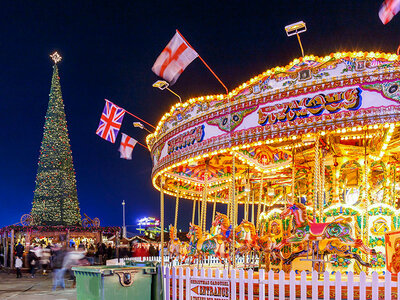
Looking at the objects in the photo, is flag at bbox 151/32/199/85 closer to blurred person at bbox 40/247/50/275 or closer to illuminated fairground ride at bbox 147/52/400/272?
illuminated fairground ride at bbox 147/52/400/272

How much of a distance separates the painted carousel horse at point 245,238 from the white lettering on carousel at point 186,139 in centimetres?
231

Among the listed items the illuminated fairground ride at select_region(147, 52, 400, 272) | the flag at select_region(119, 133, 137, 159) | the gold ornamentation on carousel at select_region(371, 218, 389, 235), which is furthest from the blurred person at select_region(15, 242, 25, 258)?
the gold ornamentation on carousel at select_region(371, 218, 389, 235)

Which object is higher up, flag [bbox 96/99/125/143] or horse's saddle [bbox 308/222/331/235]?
flag [bbox 96/99/125/143]

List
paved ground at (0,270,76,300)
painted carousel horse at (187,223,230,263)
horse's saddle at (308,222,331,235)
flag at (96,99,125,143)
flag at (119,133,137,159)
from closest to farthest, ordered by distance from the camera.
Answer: horse's saddle at (308,222,331,235) → painted carousel horse at (187,223,230,263) → paved ground at (0,270,76,300) → flag at (96,99,125,143) → flag at (119,133,137,159)

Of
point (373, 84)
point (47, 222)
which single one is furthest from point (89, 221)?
point (373, 84)

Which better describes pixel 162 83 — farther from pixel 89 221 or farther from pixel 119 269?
pixel 89 221

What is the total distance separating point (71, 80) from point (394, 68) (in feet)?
159

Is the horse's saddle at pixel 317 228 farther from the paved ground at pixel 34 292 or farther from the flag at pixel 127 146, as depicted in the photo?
the flag at pixel 127 146

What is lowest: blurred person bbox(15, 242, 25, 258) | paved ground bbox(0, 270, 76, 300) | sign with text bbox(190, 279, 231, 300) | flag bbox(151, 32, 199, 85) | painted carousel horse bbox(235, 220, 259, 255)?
paved ground bbox(0, 270, 76, 300)

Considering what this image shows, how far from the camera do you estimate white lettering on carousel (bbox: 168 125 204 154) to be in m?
10.7

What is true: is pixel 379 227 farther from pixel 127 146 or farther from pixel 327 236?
pixel 127 146

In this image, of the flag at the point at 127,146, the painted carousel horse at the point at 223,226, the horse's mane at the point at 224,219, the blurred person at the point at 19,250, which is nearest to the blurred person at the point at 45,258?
the blurred person at the point at 19,250

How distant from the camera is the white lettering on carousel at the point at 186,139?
35.2ft

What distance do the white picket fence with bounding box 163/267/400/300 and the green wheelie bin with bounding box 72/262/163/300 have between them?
0.26m
